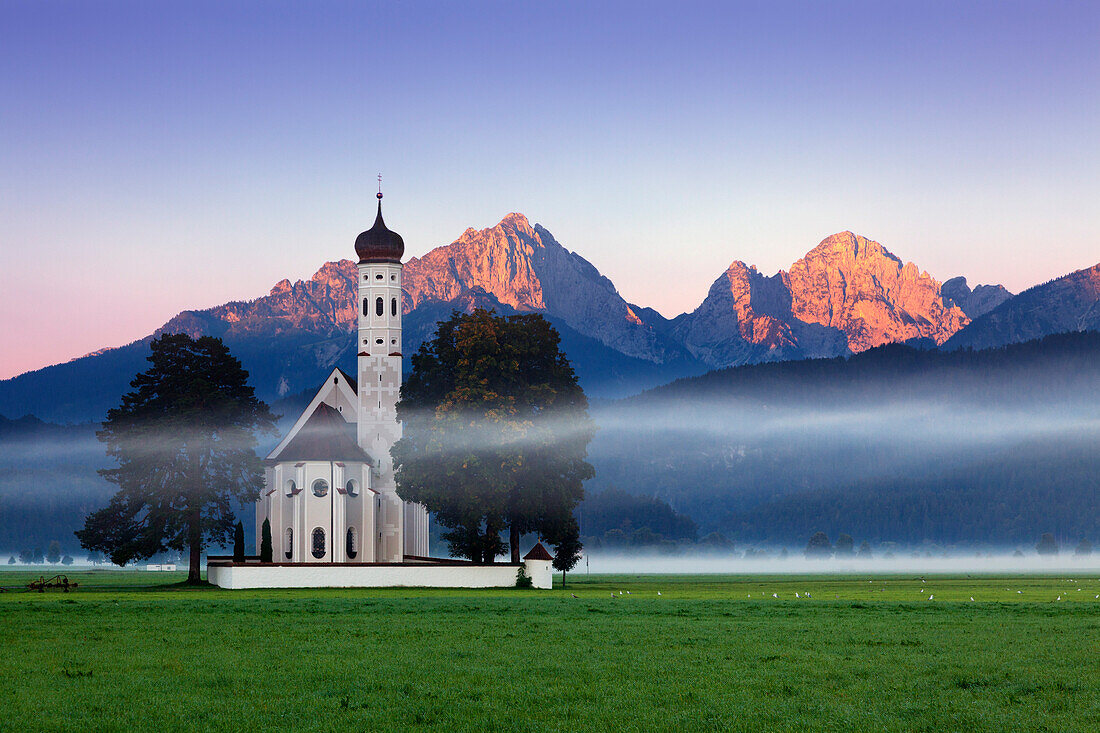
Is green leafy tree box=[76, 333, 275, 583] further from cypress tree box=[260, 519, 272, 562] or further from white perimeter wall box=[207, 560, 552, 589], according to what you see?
white perimeter wall box=[207, 560, 552, 589]

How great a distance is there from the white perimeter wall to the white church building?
0.06 metres

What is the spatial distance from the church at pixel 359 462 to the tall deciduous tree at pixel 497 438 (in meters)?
7.73

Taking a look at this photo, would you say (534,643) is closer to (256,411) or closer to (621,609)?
(621,609)

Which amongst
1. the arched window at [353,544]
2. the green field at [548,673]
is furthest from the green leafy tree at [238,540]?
the green field at [548,673]

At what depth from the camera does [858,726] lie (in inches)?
722

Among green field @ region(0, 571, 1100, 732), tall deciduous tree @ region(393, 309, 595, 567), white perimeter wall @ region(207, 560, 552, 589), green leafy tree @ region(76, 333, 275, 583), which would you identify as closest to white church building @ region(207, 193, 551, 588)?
white perimeter wall @ region(207, 560, 552, 589)

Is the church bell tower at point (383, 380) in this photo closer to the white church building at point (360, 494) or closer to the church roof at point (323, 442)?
the white church building at point (360, 494)

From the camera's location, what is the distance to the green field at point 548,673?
1906 cm

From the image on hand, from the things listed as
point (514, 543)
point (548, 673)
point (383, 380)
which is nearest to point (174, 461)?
point (383, 380)

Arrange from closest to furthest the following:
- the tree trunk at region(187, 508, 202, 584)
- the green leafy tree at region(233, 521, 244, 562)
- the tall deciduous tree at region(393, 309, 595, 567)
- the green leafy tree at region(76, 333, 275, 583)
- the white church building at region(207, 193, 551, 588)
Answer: the white church building at region(207, 193, 551, 588), the tall deciduous tree at region(393, 309, 595, 567), the tree trunk at region(187, 508, 202, 584), the green leafy tree at region(76, 333, 275, 583), the green leafy tree at region(233, 521, 244, 562)

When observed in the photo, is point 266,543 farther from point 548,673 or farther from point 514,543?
point 548,673

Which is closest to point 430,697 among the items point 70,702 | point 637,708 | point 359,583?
point 637,708

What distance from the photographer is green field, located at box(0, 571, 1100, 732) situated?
19.1 m

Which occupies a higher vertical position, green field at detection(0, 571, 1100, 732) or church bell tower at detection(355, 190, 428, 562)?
church bell tower at detection(355, 190, 428, 562)
